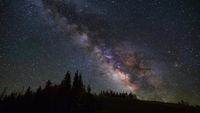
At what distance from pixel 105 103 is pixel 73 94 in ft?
75.5

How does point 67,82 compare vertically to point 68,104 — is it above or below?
above

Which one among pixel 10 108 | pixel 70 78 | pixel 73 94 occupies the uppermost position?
pixel 70 78

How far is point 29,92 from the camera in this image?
132000 millimetres

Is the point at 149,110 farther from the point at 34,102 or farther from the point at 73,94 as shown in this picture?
the point at 34,102

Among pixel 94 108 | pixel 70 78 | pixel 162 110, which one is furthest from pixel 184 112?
pixel 70 78

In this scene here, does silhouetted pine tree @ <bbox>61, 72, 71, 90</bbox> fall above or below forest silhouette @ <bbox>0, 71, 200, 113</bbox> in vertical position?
above

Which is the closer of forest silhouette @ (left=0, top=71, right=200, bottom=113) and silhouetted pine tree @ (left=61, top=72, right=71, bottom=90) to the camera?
forest silhouette @ (left=0, top=71, right=200, bottom=113)

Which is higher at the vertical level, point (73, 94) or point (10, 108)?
point (73, 94)

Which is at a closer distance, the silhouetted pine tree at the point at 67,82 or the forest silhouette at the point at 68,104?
the forest silhouette at the point at 68,104

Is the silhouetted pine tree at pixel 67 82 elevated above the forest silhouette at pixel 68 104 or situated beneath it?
elevated above

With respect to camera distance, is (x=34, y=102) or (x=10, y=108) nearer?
(x=34, y=102)

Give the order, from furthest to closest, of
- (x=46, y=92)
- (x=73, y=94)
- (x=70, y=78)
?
(x=70, y=78) → (x=46, y=92) → (x=73, y=94)

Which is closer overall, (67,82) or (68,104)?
(68,104)

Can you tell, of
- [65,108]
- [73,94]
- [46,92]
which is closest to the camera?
[65,108]
